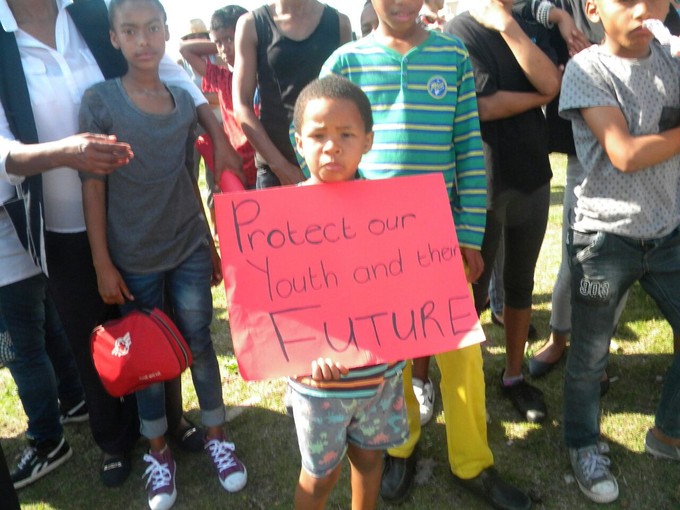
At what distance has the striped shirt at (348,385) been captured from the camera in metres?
1.80

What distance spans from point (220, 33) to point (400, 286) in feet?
12.1

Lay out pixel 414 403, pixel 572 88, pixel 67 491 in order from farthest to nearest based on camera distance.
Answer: pixel 67 491
pixel 414 403
pixel 572 88

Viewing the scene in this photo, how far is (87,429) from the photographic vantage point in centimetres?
317

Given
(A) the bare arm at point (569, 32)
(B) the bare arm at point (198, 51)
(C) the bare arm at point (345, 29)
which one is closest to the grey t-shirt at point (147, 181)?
(C) the bare arm at point (345, 29)

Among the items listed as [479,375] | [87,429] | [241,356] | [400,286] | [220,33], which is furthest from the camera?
[220,33]

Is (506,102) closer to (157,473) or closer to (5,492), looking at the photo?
(157,473)

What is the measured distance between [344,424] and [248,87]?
5.59 ft

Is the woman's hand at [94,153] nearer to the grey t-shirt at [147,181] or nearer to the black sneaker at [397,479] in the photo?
the grey t-shirt at [147,181]

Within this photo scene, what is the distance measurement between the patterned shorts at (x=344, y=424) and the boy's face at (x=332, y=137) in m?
0.67

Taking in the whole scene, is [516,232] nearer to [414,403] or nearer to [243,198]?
[414,403]

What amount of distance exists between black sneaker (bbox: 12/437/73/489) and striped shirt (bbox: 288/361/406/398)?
168cm

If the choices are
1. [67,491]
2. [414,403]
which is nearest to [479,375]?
[414,403]

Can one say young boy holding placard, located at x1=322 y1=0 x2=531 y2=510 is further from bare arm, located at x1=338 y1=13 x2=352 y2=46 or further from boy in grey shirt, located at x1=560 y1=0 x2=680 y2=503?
bare arm, located at x1=338 y1=13 x2=352 y2=46

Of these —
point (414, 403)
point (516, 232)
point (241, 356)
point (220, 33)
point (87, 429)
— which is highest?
point (220, 33)
